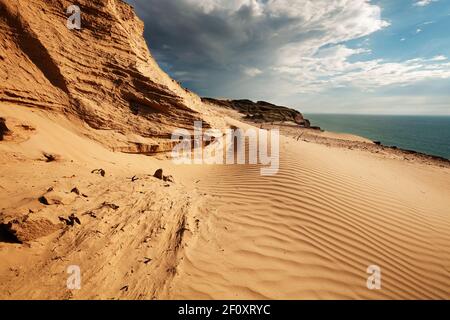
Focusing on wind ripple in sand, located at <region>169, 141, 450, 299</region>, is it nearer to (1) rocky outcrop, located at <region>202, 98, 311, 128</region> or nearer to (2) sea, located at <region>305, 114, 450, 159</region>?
(1) rocky outcrop, located at <region>202, 98, 311, 128</region>

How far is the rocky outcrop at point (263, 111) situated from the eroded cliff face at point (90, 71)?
23773 millimetres

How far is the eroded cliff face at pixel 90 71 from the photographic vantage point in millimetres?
5598

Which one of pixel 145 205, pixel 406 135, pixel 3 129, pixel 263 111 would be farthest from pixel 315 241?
pixel 406 135

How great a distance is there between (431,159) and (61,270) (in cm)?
1910

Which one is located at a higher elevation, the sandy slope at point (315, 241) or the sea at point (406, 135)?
the sea at point (406, 135)

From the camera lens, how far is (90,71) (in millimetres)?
6738

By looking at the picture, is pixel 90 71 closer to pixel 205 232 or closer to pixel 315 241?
pixel 205 232

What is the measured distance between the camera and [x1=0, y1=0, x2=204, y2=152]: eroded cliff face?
560cm

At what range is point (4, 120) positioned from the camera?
4.56 meters

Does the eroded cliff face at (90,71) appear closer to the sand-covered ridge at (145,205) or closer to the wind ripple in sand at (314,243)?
the sand-covered ridge at (145,205)

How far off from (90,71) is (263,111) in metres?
33.8

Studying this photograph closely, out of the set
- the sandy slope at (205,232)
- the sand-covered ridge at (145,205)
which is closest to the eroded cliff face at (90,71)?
the sand-covered ridge at (145,205)

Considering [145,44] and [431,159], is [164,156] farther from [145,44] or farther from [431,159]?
[431,159]
